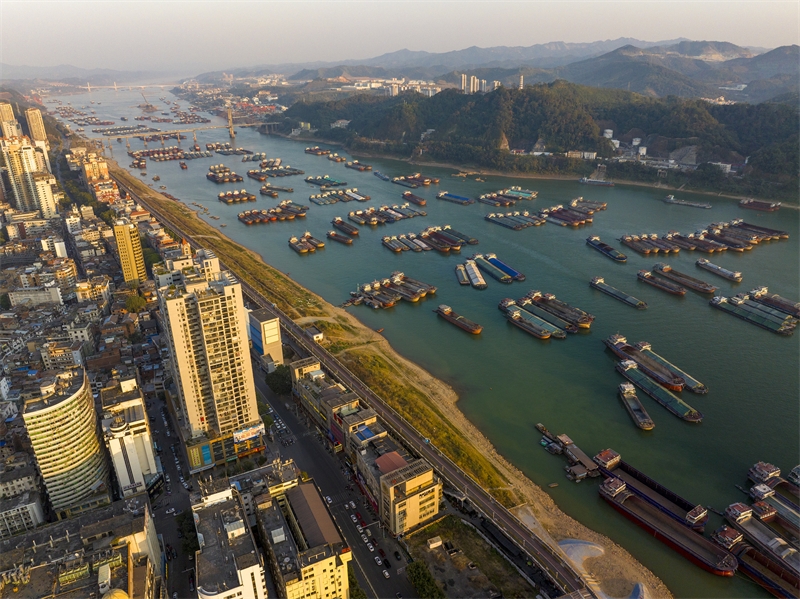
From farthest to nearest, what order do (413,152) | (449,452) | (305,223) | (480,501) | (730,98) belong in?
(730,98) → (413,152) → (305,223) → (449,452) → (480,501)

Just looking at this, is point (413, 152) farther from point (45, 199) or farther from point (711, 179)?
point (45, 199)

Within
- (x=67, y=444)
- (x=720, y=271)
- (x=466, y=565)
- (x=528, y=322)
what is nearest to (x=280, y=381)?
(x=67, y=444)

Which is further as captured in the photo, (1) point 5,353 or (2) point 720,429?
(1) point 5,353

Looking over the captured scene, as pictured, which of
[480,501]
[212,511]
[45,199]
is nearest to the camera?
[212,511]

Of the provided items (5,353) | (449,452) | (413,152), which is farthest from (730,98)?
(5,353)

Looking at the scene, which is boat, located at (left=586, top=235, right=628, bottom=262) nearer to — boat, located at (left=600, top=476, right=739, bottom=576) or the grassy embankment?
the grassy embankment

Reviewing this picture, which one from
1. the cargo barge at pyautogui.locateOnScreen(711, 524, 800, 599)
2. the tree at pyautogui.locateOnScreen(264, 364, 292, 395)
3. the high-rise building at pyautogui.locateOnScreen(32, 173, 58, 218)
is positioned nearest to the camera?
the cargo barge at pyautogui.locateOnScreen(711, 524, 800, 599)

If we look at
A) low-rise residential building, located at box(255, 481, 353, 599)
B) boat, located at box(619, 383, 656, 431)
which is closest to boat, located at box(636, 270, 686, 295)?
boat, located at box(619, 383, 656, 431)
